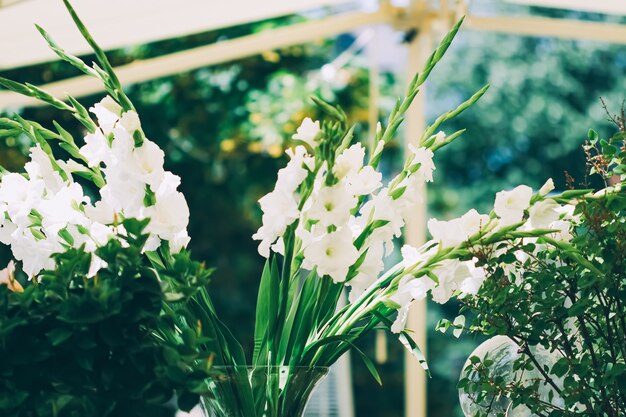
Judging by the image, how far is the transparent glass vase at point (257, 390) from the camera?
91cm

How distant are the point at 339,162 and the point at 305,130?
0.05 m

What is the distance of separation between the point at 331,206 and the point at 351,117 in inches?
205

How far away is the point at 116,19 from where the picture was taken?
3041 millimetres

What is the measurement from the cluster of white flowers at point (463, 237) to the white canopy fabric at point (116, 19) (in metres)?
2.16

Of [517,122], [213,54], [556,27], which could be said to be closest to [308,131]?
[213,54]

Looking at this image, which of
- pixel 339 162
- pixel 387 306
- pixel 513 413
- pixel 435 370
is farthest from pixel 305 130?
pixel 435 370

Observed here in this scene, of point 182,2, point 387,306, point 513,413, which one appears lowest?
point 513,413

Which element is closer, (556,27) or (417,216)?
(556,27)

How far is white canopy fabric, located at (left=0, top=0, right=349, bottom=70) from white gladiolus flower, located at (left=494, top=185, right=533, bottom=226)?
220 centimetres

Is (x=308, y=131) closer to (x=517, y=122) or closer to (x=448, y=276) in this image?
(x=448, y=276)

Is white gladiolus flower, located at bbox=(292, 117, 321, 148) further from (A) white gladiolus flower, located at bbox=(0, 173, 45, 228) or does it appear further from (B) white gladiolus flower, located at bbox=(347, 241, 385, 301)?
(A) white gladiolus flower, located at bbox=(0, 173, 45, 228)

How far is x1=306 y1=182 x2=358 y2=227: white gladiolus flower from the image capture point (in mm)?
876

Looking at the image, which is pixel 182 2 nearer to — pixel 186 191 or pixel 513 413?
pixel 513 413

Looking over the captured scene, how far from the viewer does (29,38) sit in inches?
122
